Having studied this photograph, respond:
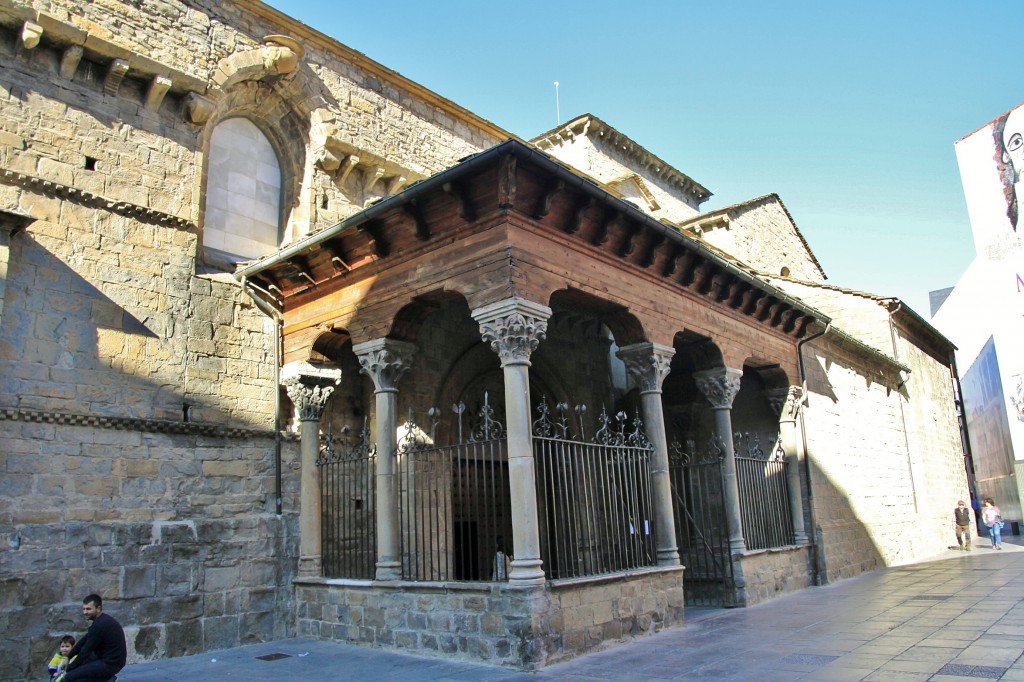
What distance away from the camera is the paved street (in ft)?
19.8

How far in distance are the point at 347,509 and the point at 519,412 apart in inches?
129

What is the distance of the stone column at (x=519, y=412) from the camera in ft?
22.9

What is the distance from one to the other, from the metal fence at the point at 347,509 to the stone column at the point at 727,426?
4888 mm

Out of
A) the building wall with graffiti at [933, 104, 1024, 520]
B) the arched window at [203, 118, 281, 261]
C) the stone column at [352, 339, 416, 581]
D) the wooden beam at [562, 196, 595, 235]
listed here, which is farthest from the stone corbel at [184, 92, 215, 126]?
the building wall with graffiti at [933, 104, 1024, 520]

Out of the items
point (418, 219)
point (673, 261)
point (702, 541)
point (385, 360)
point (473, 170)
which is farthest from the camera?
point (702, 541)

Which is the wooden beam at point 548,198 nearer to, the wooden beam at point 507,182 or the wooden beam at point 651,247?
the wooden beam at point 507,182

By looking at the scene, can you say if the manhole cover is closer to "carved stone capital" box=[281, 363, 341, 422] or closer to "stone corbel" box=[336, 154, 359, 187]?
"carved stone capital" box=[281, 363, 341, 422]

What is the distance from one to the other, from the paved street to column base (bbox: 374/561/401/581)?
745 mm

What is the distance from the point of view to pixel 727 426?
10828 millimetres

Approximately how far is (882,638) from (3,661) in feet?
26.8

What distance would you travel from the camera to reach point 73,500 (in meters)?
7.41

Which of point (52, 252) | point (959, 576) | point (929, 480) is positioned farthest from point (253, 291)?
point (929, 480)

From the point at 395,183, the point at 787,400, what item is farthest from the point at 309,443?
the point at 787,400

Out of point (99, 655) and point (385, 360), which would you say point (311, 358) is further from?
point (99, 655)
